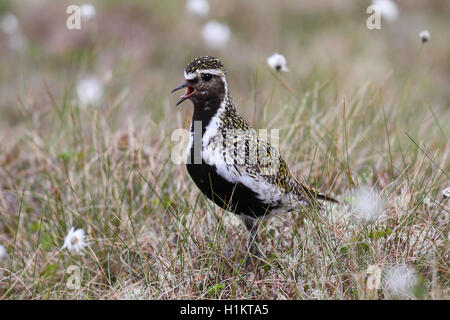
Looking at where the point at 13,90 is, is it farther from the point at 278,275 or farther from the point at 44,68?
the point at 278,275

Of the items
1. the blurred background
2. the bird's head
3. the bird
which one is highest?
the blurred background

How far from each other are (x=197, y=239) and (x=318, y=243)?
800 millimetres

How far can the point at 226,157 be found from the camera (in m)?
3.33

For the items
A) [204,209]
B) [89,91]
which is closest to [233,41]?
[89,91]

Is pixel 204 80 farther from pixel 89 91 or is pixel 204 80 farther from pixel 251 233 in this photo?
pixel 89 91

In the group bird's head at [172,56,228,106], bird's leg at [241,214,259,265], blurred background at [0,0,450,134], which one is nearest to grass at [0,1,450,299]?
bird's leg at [241,214,259,265]

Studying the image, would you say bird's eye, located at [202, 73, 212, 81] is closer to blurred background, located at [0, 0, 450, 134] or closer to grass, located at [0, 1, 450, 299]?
grass, located at [0, 1, 450, 299]

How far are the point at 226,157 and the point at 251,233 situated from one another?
0.66 m

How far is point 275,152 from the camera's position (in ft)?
12.2

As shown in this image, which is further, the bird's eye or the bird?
the bird's eye

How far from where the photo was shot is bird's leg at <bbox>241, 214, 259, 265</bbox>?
3.65 meters

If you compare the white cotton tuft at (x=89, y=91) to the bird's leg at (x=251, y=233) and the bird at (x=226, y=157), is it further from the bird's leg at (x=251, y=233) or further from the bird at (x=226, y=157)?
the bird's leg at (x=251, y=233)

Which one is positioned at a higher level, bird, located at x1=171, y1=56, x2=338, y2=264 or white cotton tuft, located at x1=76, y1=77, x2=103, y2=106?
white cotton tuft, located at x1=76, y1=77, x2=103, y2=106
